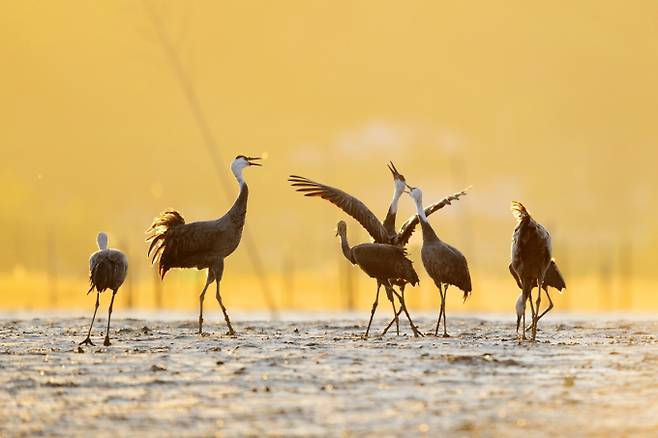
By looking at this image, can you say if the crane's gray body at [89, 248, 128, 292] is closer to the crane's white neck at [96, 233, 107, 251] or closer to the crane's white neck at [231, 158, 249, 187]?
the crane's white neck at [96, 233, 107, 251]

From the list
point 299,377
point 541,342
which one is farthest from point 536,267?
point 299,377

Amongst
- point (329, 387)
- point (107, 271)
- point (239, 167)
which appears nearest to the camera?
point (329, 387)

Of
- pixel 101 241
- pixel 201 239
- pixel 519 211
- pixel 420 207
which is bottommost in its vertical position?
pixel 101 241

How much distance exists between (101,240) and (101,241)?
25mm

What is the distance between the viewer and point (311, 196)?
24.3 meters

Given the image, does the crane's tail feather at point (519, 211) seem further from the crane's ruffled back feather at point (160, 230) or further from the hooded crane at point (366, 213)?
the crane's ruffled back feather at point (160, 230)

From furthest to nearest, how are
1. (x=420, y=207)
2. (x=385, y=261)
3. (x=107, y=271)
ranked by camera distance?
(x=420, y=207), (x=385, y=261), (x=107, y=271)

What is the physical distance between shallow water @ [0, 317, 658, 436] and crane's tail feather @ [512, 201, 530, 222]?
2266mm

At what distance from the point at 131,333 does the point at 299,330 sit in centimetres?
414

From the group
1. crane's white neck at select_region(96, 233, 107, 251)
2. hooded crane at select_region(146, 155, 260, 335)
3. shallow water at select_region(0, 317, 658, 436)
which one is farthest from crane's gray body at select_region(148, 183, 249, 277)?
shallow water at select_region(0, 317, 658, 436)

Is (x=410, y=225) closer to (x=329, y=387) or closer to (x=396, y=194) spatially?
(x=396, y=194)

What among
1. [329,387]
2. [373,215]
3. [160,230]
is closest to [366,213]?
[373,215]

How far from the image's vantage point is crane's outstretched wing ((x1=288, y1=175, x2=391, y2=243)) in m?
23.4

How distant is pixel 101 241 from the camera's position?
76.6ft
